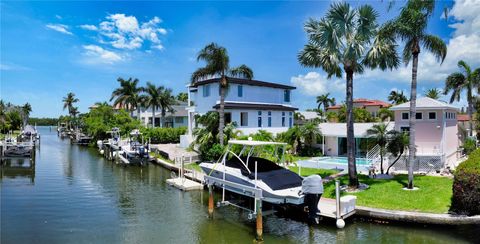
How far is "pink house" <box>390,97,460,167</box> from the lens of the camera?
2523 centimetres

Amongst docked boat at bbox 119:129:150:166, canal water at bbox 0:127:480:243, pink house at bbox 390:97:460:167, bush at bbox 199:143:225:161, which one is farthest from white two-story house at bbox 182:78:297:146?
pink house at bbox 390:97:460:167

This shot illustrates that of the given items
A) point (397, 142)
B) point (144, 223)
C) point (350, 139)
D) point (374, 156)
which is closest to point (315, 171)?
point (374, 156)

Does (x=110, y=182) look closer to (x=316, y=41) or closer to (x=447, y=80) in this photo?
(x=316, y=41)

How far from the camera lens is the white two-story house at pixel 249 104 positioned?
115 feet

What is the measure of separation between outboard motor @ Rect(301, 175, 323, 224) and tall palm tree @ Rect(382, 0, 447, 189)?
684 centimetres

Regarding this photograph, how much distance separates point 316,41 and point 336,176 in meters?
8.96

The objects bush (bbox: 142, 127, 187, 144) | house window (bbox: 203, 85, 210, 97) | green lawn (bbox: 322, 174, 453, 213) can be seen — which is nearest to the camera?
green lawn (bbox: 322, 174, 453, 213)

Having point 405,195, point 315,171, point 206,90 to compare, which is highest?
point 206,90

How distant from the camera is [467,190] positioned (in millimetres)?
13609

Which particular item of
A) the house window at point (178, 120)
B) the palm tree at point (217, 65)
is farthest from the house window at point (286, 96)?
the house window at point (178, 120)

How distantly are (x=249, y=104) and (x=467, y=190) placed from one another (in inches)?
985

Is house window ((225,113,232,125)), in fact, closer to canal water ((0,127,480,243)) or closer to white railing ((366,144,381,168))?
canal water ((0,127,480,243))

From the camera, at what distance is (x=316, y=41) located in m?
18.8

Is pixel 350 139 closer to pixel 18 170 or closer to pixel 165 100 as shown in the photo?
pixel 18 170
